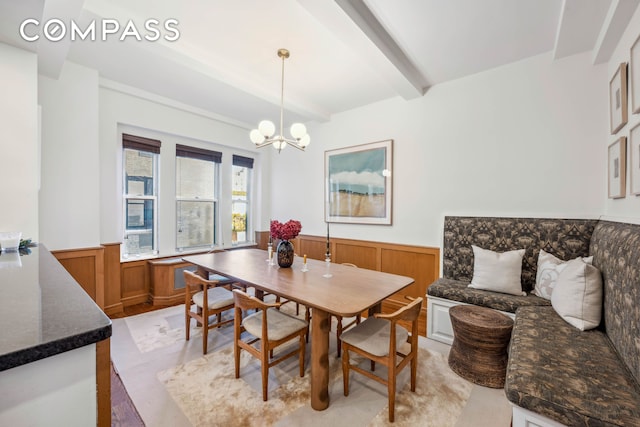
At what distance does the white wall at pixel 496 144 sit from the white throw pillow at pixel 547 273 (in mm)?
481

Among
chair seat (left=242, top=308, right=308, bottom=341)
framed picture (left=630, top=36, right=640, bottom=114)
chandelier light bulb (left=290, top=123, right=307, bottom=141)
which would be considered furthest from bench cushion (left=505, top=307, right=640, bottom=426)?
chandelier light bulb (left=290, top=123, right=307, bottom=141)

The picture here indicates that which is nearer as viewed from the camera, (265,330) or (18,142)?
(265,330)

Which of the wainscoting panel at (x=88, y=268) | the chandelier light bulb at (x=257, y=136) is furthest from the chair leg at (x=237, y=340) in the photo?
the wainscoting panel at (x=88, y=268)

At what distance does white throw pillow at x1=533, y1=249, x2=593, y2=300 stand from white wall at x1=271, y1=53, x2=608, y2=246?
481mm

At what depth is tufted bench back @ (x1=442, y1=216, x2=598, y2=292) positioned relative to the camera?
2.42m

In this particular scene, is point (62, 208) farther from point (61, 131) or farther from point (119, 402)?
point (119, 402)

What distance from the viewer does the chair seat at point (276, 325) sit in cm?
198

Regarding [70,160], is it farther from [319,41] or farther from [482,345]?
[482,345]

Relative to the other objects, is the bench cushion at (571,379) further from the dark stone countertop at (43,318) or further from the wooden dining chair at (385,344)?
the dark stone countertop at (43,318)

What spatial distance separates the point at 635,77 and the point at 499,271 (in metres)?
1.69

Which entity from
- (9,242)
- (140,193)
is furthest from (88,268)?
(9,242)

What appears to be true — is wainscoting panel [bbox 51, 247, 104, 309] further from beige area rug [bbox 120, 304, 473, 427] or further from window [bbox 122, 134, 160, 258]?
beige area rug [bbox 120, 304, 473, 427]

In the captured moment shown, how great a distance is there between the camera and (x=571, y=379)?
1.30m

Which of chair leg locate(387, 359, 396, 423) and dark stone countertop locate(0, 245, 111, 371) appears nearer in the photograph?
dark stone countertop locate(0, 245, 111, 371)
